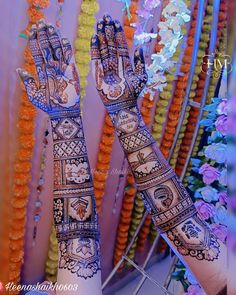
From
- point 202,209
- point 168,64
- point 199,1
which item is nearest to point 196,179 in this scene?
point 202,209

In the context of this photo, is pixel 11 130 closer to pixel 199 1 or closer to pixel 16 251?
pixel 16 251

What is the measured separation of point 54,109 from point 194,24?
52.4 inches

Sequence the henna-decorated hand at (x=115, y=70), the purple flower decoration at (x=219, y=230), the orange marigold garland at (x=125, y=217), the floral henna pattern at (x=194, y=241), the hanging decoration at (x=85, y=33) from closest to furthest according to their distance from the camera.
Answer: the floral henna pattern at (x=194, y=241) → the henna-decorated hand at (x=115, y=70) → the purple flower decoration at (x=219, y=230) → the hanging decoration at (x=85, y=33) → the orange marigold garland at (x=125, y=217)

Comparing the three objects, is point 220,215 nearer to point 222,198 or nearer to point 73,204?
point 222,198

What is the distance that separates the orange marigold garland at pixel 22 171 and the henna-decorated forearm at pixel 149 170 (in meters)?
0.60

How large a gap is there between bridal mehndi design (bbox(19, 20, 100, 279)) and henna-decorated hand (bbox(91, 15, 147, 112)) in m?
0.08

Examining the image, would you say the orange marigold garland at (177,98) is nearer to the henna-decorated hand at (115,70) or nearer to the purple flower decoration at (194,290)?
the purple flower decoration at (194,290)

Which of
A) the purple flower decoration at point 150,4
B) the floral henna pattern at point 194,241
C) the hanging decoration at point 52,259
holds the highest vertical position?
the purple flower decoration at point 150,4

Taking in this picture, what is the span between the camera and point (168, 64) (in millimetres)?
2043

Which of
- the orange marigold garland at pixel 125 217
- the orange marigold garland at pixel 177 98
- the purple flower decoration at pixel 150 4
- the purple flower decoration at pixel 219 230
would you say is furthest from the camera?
the orange marigold garland at pixel 125 217

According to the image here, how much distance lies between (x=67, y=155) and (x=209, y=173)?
0.79 metres

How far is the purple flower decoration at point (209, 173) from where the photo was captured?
1.63 metres

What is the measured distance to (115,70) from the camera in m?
1.04

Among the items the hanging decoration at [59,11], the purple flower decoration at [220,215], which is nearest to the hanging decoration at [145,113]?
the hanging decoration at [59,11]
